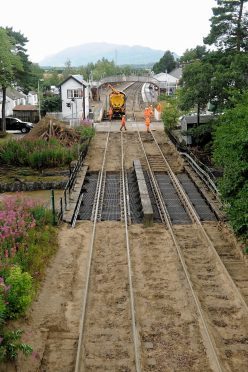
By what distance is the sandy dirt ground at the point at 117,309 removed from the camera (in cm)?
916

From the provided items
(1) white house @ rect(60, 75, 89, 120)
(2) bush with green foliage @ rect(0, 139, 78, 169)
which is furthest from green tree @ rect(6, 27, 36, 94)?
(2) bush with green foliage @ rect(0, 139, 78, 169)

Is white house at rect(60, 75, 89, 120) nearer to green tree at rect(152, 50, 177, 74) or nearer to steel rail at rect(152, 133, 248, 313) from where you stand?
steel rail at rect(152, 133, 248, 313)

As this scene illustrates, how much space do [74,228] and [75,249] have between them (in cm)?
197

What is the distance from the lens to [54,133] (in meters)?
30.0

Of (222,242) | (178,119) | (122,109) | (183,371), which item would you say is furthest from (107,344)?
(122,109)

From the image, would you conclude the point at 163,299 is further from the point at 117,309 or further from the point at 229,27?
the point at 229,27

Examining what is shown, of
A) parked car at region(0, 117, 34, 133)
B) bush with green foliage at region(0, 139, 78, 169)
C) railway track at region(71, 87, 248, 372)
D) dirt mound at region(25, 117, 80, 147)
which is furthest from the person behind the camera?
parked car at region(0, 117, 34, 133)

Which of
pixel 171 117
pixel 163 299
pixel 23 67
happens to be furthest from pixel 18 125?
pixel 163 299

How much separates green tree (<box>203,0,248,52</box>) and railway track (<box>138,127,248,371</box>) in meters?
15.1

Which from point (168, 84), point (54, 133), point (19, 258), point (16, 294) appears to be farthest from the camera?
point (168, 84)

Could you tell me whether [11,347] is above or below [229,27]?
below

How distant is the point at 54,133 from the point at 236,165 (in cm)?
1806

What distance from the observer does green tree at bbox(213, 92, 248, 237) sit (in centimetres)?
1360

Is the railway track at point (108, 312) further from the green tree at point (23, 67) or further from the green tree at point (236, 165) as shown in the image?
the green tree at point (23, 67)
